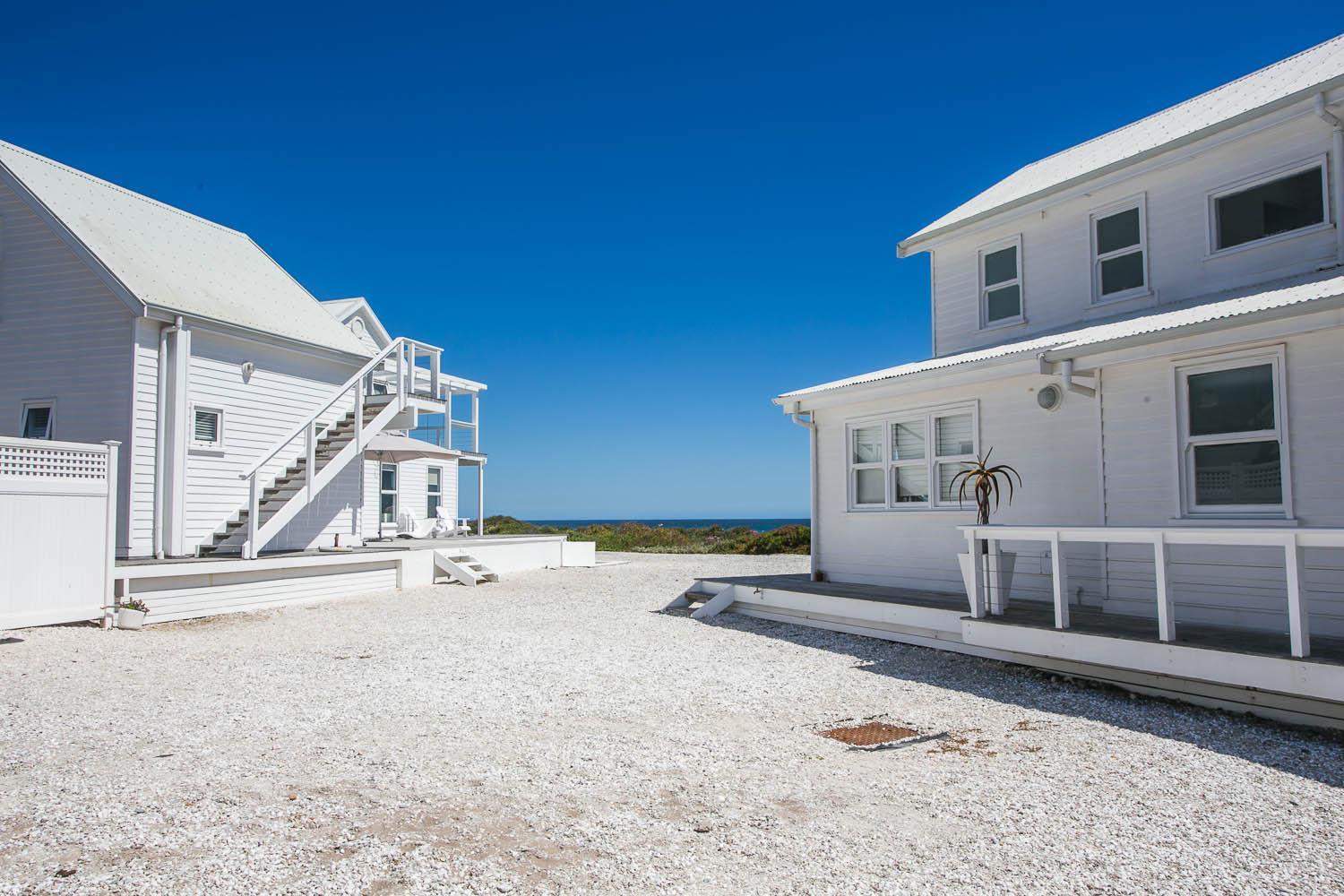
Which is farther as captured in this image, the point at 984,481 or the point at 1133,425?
the point at 984,481

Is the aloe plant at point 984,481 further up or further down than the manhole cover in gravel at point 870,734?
further up

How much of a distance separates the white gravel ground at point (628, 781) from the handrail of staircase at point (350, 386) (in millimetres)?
4478

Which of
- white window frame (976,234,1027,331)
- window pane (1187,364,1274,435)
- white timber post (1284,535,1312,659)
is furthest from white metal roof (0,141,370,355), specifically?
white timber post (1284,535,1312,659)

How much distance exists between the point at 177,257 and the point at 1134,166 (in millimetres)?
16381

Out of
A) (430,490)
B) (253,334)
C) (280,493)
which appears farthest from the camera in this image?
(430,490)

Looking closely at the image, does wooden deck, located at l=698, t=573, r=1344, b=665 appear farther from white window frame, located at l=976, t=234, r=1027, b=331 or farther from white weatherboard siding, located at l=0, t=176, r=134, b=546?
white weatherboard siding, located at l=0, t=176, r=134, b=546

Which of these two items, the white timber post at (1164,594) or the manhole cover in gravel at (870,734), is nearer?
the manhole cover in gravel at (870,734)

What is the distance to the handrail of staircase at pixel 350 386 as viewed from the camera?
1268 cm

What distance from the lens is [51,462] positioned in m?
9.48

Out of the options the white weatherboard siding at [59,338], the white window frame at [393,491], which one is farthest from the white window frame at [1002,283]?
the white window frame at [393,491]

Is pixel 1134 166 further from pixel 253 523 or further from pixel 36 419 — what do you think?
pixel 36 419

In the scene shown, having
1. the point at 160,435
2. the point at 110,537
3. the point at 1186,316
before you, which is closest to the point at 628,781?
the point at 1186,316

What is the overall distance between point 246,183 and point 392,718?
72.1 feet

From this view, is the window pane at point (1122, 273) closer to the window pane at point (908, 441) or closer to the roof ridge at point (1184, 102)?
the window pane at point (908, 441)
